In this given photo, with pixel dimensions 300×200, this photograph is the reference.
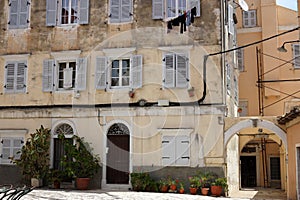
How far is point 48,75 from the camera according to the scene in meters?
18.2

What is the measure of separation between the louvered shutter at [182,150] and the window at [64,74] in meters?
4.47

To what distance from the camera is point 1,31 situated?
755 inches

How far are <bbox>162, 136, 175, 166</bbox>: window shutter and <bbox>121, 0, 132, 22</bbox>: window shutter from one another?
5099 millimetres

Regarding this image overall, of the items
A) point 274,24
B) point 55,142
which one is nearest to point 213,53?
point 55,142

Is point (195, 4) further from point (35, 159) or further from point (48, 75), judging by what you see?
point (35, 159)

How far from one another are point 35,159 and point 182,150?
571 centimetres

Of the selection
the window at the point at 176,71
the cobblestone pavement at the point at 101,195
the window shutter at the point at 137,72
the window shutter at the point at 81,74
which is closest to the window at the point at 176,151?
the cobblestone pavement at the point at 101,195

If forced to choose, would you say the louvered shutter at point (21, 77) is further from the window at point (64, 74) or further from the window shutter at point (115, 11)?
the window shutter at point (115, 11)

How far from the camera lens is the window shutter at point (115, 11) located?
1797 cm

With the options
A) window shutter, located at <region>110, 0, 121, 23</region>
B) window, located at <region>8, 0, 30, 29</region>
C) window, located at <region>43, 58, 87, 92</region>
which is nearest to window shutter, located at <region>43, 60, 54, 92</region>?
window, located at <region>43, 58, 87, 92</region>

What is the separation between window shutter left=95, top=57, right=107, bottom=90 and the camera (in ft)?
58.0

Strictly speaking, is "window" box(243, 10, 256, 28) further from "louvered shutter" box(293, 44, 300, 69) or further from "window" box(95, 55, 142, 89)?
"window" box(95, 55, 142, 89)

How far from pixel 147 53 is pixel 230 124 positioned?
4271 millimetres

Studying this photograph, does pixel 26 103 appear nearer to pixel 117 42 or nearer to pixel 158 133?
pixel 117 42
